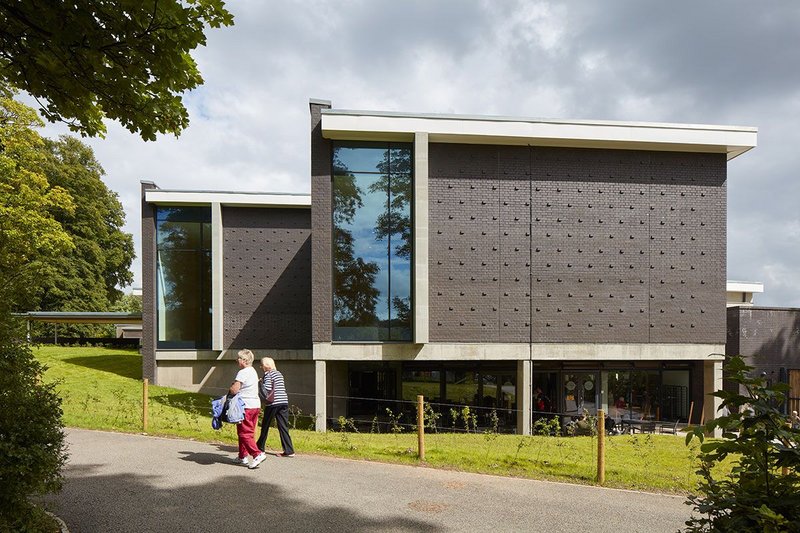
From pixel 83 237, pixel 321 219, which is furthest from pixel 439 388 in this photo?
pixel 83 237

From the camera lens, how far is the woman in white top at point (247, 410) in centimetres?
682

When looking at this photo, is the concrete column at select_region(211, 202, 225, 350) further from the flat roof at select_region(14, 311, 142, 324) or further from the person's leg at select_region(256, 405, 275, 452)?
the person's leg at select_region(256, 405, 275, 452)

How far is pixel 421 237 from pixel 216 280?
34.7ft

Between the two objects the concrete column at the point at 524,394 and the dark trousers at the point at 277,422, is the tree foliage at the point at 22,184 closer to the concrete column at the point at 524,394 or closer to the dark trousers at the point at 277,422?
the dark trousers at the point at 277,422

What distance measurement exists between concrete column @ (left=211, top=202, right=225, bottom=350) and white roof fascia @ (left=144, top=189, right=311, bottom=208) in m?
0.44

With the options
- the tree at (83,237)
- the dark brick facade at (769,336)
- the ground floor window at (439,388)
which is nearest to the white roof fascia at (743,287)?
the dark brick facade at (769,336)

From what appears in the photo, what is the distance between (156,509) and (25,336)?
2.42 m

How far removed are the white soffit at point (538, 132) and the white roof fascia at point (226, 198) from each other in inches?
270

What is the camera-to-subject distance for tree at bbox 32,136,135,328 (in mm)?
30688

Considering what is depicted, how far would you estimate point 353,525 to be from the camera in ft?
16.3

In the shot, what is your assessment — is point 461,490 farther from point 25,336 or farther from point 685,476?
point 25,336

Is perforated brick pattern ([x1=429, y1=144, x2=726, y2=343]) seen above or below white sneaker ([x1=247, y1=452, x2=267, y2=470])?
above

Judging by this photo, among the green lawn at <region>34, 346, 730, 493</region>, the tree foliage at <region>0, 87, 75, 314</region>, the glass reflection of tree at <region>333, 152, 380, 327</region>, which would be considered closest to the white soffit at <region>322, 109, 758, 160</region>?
the glass reflection of tree at <region>333, 152, 380, 327</region>

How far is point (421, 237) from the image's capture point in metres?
14.9
